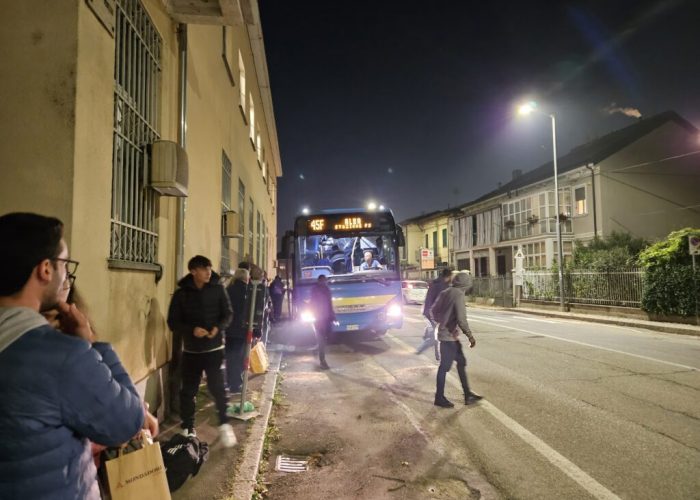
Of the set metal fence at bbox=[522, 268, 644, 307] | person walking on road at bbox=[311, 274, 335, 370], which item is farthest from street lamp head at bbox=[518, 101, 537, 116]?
person walking on road at bbox=[311, 274, 335, 370]

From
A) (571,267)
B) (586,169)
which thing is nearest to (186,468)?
(571,267)

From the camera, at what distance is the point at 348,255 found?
11.6 m

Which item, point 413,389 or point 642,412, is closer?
point 642,412

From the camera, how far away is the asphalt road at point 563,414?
13.3 feet

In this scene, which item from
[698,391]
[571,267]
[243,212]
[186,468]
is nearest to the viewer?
[186,468]

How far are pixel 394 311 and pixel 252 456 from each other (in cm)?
714

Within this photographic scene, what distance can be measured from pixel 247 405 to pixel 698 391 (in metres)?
6.40

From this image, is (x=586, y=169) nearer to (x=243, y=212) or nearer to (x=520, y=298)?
(x=520, y=298)

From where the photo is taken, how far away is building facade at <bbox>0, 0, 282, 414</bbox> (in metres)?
3.39

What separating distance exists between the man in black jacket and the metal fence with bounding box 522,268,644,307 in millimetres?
18574

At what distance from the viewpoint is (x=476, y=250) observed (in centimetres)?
4262

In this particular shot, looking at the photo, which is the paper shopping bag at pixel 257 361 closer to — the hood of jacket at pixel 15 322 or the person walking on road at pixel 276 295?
the hood of jacket at pixel 15 322

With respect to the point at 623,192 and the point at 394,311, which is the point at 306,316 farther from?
the point at 623,192

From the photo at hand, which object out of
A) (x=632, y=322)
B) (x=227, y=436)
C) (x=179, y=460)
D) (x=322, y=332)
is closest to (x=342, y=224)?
(x=322, y=332)
